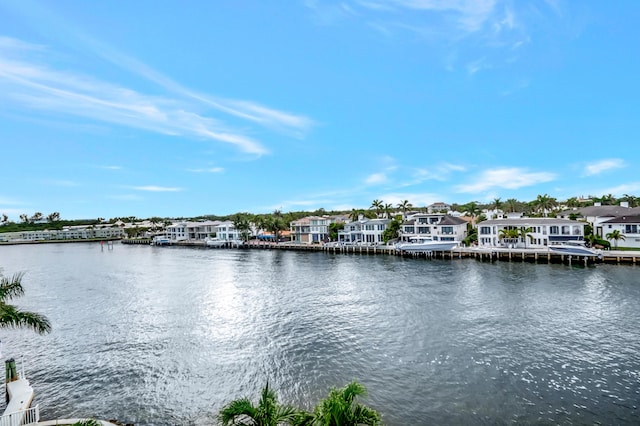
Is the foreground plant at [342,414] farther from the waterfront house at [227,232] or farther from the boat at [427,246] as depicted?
the waterfront house at [227,232]

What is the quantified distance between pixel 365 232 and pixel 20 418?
8061 centimetres

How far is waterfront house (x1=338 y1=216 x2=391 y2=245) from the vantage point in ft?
290

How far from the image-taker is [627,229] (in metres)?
59.9

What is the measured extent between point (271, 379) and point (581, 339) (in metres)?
21.1

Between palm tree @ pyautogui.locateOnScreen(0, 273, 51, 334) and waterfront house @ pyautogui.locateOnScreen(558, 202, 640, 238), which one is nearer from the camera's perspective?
palm tree @ pyautogui.locateOnScreen(0, 273, 51, 334)

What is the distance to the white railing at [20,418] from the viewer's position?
1277cm

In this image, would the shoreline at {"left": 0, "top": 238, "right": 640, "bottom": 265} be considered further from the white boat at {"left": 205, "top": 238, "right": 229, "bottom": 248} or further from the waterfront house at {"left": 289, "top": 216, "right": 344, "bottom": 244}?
the white boat at {"left": 205, "top": 238, "right": 229, "bottom": 248}

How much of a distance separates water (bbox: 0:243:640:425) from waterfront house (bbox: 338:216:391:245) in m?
42.9

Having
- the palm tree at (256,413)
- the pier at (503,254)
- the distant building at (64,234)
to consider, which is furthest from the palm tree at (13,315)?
the distant building at (64,234)

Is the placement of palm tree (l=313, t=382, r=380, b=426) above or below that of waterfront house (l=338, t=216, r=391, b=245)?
below

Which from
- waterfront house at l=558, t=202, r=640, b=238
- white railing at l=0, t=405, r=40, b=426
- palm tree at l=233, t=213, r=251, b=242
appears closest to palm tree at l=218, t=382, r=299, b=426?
white railing at l=0, t=405, r=40, b=426

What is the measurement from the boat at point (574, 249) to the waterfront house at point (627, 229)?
7341 millimetres

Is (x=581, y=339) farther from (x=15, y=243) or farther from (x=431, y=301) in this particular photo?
(x=15, y=243)

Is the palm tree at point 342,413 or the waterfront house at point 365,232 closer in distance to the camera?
the palm tree at point 342,413
